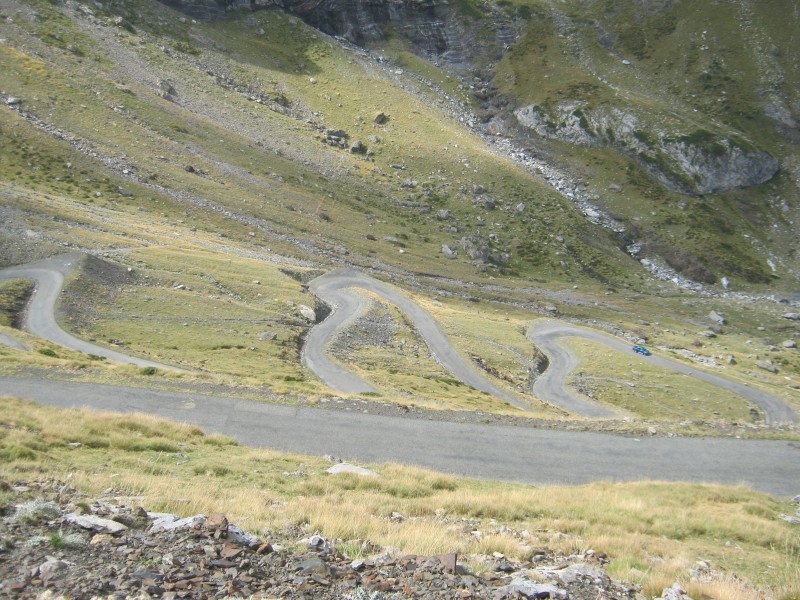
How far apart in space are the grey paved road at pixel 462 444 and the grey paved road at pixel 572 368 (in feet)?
54.7

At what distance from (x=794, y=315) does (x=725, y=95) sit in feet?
237

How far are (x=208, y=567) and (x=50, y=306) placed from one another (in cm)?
4013

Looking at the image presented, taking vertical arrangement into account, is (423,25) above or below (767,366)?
above

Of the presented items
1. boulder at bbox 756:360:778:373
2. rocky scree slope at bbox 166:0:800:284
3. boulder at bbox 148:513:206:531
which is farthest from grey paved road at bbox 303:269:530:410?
rocky scree slope at bbox 166:0:800:284

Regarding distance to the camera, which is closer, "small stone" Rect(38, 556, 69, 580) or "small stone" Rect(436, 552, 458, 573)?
"small stone" Rect(38, 556, 69, 580)

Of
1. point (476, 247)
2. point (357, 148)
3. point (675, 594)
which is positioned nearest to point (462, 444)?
point (675, 594)

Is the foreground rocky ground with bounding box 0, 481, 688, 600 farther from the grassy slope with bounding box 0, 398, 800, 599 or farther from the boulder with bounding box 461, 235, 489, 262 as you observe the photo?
the boulder with bounding box 461, 235, 489, 262

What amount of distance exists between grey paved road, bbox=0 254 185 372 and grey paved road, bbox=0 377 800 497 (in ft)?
25.1

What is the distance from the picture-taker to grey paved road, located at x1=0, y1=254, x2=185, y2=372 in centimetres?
3484

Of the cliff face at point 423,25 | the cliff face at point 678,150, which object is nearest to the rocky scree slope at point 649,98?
the cliff face at point 678,150

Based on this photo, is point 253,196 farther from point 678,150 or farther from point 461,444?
point 678,150

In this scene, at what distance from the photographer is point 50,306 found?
4031 centimetres

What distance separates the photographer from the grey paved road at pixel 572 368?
145 ft

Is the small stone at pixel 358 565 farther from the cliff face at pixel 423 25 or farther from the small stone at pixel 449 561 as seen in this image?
the cliff face at pixel 423 25
